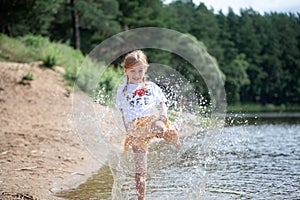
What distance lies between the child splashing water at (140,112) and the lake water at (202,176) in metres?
0.86

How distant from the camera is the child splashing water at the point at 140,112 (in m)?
4.64

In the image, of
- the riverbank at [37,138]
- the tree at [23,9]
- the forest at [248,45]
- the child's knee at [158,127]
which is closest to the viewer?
the child's knee at [158,127]

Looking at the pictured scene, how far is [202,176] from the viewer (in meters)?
6.30

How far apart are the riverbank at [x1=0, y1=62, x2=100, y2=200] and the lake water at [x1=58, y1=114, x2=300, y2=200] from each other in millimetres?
404

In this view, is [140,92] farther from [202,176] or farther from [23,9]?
[23,9]

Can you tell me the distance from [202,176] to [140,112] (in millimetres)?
2049

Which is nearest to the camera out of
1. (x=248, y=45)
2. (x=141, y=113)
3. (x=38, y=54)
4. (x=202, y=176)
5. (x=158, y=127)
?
(x=158, y=127)

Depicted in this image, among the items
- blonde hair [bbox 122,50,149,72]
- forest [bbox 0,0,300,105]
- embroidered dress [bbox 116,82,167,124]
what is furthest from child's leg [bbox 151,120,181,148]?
forest [bbox 0,0,300,105]

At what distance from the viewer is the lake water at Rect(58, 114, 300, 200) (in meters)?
5.48

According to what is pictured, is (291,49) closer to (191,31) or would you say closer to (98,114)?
(191,31)

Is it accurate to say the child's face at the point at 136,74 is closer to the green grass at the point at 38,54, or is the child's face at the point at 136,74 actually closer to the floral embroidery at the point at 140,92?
the floral embroidery at the point at 140,92

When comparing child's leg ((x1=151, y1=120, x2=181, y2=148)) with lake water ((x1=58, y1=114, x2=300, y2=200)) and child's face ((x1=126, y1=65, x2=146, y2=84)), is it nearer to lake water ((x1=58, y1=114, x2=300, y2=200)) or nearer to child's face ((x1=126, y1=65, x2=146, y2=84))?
child's face ((x1=126, y1=65, x2=146, y2=84))

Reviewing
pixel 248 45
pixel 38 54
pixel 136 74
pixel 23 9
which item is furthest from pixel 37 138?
pixel 248 45

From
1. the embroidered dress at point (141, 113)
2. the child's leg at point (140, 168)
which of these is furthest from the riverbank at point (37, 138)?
the embroidered dress at point (141, 113)
